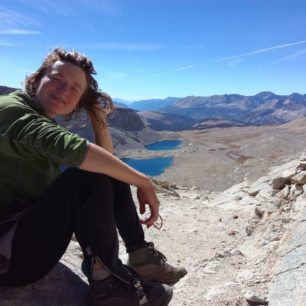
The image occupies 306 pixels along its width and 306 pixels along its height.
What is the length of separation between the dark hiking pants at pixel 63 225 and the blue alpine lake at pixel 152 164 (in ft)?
301

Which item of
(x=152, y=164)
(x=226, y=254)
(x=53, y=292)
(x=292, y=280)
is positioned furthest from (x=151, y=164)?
(x=53, y=292)

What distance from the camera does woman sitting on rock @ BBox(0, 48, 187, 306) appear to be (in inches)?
112

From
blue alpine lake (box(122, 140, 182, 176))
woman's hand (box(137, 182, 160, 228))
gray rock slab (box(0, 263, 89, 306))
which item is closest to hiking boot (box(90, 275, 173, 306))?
gray rock slab (box(0, 263, 89, 306))

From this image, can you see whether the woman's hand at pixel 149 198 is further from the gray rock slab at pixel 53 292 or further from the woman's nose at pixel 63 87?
the woman's nose at pixel 63 87

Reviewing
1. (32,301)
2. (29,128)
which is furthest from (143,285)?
(29,128)

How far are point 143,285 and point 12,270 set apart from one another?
1.05 m

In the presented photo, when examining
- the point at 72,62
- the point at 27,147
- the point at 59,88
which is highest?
the point at 72,62

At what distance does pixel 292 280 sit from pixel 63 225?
213 cm

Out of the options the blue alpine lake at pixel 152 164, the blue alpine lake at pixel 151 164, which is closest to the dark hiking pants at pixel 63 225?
the blue alpine lake at pixel 151 164

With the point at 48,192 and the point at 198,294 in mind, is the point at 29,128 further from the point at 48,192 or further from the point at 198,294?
the point at 198,294

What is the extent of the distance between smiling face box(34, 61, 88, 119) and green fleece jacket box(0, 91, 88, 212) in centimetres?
13

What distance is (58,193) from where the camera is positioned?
309 cm

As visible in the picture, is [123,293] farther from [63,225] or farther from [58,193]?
[58,193]

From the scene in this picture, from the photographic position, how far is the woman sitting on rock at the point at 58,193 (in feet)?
9.30
